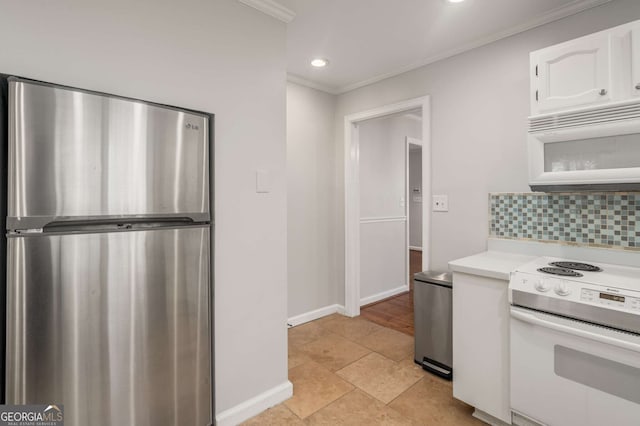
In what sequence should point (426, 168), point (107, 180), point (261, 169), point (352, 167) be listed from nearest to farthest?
point (107, 180) → point (261, 169) → point (426, 168) → point (352, 167)

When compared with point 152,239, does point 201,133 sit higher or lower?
higher

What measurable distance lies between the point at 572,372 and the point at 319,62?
2.70m

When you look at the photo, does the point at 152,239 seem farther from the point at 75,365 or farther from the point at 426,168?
the point at 426,168

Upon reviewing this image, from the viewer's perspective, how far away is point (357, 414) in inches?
73.7

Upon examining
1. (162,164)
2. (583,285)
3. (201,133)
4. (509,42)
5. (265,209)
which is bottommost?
(583,285)

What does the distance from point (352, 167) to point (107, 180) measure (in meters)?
2.47

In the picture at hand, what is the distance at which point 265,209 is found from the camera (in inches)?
75.7

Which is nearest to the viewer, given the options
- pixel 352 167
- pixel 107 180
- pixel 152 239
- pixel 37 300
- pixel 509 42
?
pixel 37 300

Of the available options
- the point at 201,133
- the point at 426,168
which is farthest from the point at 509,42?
the point at 201,133

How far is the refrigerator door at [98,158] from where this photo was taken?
3.67ft

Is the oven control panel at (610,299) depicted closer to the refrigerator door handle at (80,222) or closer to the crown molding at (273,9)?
the refrigerator door handle at (80,222)

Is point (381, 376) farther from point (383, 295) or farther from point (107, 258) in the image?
point (107, 258)

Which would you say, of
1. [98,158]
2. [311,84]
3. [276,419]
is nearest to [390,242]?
[311,84]

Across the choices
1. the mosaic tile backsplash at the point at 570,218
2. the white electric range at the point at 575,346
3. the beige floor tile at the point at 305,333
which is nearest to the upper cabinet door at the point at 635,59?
the mosaic tile backsplash at the point at 570,218
